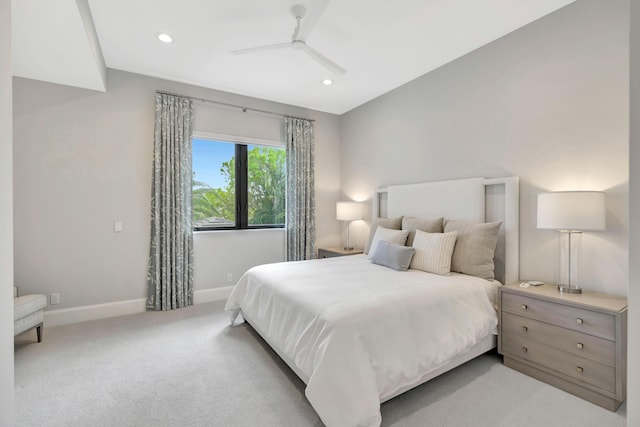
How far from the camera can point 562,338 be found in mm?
2016

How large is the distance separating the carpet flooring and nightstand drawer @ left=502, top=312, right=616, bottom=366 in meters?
0.31

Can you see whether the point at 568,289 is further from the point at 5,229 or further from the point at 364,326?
the point at 5,229

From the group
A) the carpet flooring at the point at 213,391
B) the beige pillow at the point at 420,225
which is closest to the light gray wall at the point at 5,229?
Result: the carpet flooring at the point at 213,391

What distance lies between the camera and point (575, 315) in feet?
6.43

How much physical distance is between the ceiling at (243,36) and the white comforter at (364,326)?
206cm

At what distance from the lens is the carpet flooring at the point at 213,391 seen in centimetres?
174

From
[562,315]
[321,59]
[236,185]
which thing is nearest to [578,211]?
[562,315]

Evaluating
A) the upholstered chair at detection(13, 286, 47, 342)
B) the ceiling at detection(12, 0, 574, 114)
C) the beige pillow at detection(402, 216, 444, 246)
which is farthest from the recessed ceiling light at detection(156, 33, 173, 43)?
the beige pillow at detection(402, 216, 444, 246)

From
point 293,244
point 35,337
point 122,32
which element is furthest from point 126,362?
point 122,32

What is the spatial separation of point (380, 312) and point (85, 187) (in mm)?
3457

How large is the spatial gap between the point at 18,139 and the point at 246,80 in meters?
2.45

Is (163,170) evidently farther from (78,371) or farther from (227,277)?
(78,371)

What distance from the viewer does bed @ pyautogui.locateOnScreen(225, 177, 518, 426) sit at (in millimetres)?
1579

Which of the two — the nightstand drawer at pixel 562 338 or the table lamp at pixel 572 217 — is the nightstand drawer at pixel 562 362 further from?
the table lamp at pixel 572 217
